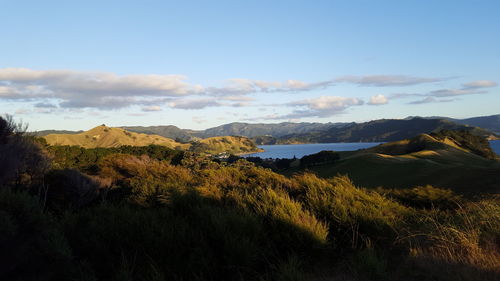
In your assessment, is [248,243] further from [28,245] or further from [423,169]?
[423,169]

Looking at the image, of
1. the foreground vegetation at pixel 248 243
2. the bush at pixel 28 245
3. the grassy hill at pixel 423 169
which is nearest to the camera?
the bush at pixel 28 245

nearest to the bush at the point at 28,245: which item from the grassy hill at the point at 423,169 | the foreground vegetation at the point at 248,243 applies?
the foreground vegetation at the point at 248,243

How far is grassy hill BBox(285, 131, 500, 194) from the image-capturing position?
31.1 m

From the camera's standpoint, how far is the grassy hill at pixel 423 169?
31.1 meters

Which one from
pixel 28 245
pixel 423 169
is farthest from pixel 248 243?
pixel 423 169

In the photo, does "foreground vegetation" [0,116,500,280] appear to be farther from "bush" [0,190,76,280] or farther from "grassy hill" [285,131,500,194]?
"grassy hill" [285,131,500,194]

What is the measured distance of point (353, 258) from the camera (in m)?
5.45

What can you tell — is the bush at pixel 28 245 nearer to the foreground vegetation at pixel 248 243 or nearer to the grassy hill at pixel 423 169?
the foreground vegetation at pixel 248 243

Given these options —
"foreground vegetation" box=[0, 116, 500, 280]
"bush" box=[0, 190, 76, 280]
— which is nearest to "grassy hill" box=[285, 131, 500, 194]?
"foreground vegetation" box=[0, 116, 500, 280]

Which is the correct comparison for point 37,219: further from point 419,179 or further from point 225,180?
point 419,179

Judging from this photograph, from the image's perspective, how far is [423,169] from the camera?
5031 cm

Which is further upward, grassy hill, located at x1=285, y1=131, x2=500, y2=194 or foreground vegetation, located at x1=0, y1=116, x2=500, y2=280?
foreground vegetation, located at x1=0, y1=116, x2=500, y2=280

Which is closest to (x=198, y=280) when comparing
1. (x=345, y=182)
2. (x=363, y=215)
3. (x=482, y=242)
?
(x=363, y=215)

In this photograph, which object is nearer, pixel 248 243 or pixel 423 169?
pixel 248 243
